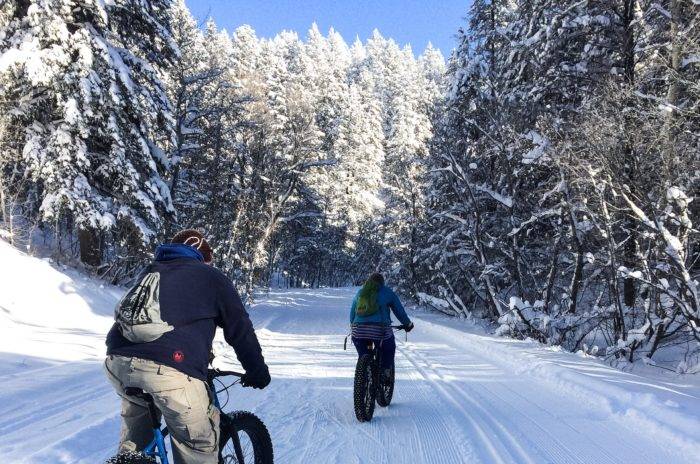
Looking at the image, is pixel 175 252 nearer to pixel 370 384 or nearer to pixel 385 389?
pixel 370 384

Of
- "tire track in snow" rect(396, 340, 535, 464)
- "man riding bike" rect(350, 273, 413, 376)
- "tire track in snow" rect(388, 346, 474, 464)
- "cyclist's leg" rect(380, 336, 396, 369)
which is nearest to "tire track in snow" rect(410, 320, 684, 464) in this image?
"tire track in snow" rect(396, 340, 535, 464)

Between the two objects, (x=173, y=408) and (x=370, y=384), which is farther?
(x=370, y=384)

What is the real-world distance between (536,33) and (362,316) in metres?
10.9

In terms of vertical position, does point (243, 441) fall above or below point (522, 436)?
above

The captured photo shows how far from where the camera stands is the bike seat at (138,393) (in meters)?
2.53

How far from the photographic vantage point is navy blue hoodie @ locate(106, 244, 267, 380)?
251 centimetres

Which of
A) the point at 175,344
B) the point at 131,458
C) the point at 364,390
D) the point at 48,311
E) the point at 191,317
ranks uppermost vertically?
the point at 191,317

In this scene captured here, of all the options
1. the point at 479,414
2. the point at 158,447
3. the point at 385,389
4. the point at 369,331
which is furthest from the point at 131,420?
the point at 479,414

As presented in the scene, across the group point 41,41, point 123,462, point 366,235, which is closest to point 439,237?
point 41,41

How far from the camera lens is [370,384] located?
6477 mm

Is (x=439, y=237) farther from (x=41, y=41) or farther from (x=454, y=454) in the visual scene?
(x=454, y=454)

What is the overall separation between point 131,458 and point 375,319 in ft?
15.5

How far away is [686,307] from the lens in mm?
9797

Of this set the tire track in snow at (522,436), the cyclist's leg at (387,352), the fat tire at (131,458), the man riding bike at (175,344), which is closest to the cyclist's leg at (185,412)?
the man riding bike at (175,344)
